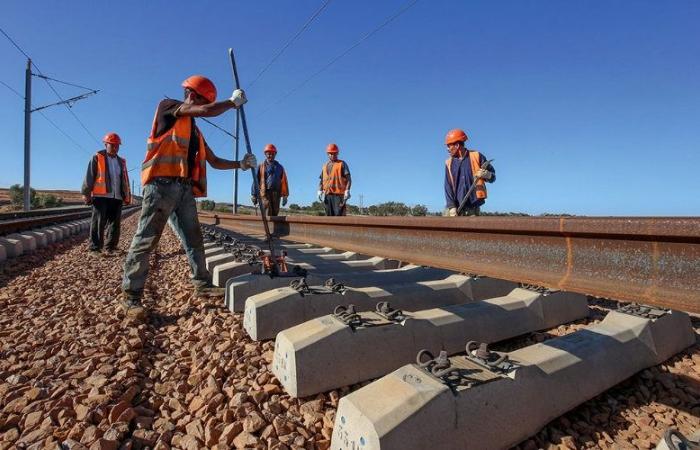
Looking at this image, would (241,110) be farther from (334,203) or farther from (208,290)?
(334,203)

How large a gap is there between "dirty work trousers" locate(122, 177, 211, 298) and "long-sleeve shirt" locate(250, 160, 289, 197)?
4.96 metres

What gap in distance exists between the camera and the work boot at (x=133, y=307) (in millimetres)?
2748

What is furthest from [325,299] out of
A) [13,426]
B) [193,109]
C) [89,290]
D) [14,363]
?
[89,290]

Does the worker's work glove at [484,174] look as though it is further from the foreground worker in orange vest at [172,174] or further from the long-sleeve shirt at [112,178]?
the long-sleeve shirt at [112,178]

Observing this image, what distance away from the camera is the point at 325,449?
4.69 feet

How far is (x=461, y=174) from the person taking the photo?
581 cm

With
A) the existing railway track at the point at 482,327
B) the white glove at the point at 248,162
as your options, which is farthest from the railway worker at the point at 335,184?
the existing railway track at the point at 482,327

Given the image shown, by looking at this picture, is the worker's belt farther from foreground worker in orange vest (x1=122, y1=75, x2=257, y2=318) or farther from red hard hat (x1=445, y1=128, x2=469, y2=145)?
red hard hat (x1=445, y1=128, x2=469, y2=145)

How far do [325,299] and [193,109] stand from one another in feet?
6.35

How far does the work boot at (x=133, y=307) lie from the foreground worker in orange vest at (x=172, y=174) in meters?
0.07

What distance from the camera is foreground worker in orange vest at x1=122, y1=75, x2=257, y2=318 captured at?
3.18 m

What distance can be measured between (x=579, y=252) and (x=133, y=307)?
2896mm

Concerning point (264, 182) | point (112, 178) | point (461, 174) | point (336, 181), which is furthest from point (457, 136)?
point (112, 178)

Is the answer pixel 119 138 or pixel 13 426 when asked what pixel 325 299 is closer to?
pixel 13 426
